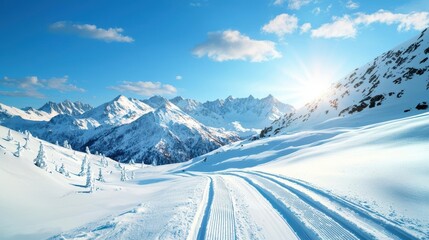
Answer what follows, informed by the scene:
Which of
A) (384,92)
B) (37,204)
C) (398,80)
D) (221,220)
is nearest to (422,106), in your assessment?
(384,92)

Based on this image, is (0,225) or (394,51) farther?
(394,51)

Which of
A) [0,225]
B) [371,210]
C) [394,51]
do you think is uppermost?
[394,51]

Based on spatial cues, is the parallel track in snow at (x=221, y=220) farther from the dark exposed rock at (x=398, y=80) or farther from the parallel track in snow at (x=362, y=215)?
the dark exposed rock at (x=398, y=80)

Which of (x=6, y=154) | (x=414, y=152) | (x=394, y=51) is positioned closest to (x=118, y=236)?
(x=6, y=154)

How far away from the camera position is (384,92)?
59438mm

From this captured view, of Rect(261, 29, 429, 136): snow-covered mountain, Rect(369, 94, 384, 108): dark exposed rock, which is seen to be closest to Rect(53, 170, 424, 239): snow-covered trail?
Rect(261, 29, 429, 136): snow-covered mountain

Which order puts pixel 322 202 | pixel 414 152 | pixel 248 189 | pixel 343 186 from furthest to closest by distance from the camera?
pixel 248 189, pixel 414 152, pixel 343 186, pixel 322 202

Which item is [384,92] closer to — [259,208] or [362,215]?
[362,215]

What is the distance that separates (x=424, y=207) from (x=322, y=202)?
3.79 metres

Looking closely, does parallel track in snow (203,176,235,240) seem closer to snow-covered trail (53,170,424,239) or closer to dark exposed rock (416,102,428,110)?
snow-covered trail (53,170,424,239)

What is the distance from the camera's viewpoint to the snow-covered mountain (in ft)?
154

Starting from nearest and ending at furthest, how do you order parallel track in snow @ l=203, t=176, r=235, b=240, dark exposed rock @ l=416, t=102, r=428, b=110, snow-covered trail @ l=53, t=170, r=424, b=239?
snow-covered trail @ l=53, t=170, r=424, b=239 < parallel track in snow @ l=203, t=176, r=235, b=240 < dark exposed rock @ l=416, t=102, r=428, b=110

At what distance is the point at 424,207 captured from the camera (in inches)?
374

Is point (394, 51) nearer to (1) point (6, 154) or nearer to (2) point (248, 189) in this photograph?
(2) point (248, 189)
